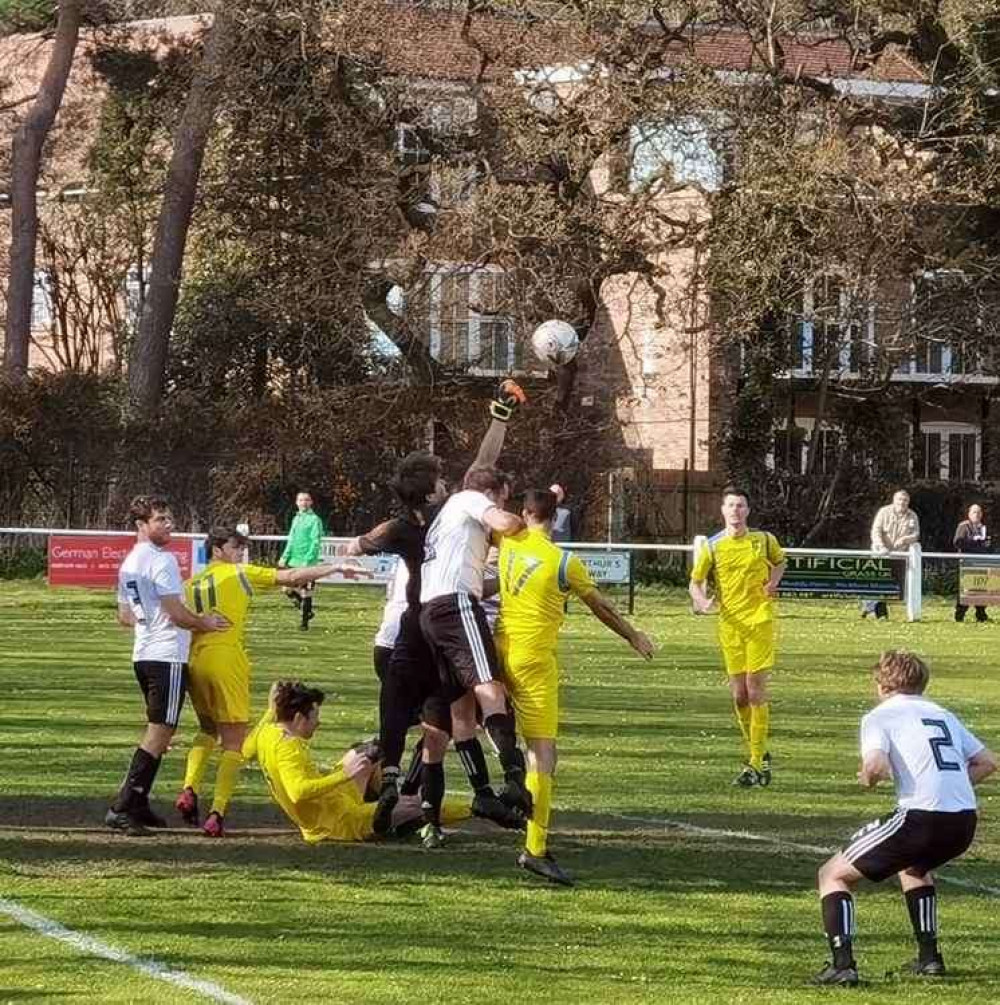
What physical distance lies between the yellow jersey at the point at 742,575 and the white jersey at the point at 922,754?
23.6 ft

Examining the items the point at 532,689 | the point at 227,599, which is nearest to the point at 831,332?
the point at 227,599

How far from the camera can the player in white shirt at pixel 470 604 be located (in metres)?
11.8

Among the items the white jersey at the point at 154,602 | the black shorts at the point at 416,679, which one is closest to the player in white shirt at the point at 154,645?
the white jersey at the point at 154,602

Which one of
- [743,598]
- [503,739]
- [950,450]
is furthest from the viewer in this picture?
[950,450]

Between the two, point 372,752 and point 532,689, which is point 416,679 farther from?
point 532,689

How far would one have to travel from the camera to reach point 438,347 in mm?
49469

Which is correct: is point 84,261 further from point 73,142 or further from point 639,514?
point 639,514

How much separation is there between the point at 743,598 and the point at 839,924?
296 inches

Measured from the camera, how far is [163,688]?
12.8 metres

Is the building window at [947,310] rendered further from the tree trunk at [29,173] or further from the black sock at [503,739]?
the black sock at [503,739]

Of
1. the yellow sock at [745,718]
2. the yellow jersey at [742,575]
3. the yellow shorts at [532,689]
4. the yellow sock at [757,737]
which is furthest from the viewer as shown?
the yellow jersey at [742,575]


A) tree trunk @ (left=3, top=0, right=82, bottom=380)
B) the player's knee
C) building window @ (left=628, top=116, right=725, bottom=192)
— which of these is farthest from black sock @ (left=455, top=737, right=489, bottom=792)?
tree trunk @ (left=3, top=0, right=82, bottom=380)

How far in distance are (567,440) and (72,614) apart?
14831 mm

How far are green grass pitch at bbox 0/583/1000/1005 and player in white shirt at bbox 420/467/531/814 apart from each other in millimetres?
694
